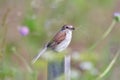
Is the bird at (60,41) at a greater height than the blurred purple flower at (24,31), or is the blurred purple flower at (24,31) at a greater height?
the blurred purple flower at (24,31)

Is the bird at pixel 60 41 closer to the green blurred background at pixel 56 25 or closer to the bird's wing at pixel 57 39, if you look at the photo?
the bird's wing at pixel 57 39

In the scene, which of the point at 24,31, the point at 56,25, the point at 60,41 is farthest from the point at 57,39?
the point at 56,25

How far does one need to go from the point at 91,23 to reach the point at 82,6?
19 cm

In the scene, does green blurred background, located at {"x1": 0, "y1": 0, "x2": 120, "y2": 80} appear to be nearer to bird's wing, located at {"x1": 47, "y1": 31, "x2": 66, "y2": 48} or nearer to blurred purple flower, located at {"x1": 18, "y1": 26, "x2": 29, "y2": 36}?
blurred purple flower, located at {"x1": 18, "y1": 26, "x2": 29, "y2": 36}

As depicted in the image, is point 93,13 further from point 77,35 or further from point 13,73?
point 13,73

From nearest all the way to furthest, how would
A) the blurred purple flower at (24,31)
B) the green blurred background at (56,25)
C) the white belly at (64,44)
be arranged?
the white belly at (64,44) → the blurred purple flower at (24,31) → the green blurred background at (56,25)

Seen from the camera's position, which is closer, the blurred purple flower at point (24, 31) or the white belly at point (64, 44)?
the white belly at point (64, 44)

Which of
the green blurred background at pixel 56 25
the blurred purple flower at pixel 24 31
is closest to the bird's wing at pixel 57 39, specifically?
the green blurred background at pixel 56 25

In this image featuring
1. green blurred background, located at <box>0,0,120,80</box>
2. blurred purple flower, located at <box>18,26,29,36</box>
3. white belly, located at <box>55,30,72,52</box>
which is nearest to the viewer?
white belly, located at <box>55,30,72,52</box>

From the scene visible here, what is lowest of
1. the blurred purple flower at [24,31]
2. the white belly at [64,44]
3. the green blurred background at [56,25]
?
the white belly at [64,44]

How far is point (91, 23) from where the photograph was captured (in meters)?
6.21

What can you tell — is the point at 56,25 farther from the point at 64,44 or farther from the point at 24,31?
the point at 64,44

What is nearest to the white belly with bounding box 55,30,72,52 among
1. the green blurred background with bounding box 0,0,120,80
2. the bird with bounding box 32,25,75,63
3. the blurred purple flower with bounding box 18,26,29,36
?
the bird with bounding box 32,25,75,63

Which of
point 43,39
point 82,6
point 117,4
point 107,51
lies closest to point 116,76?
point 107,51
